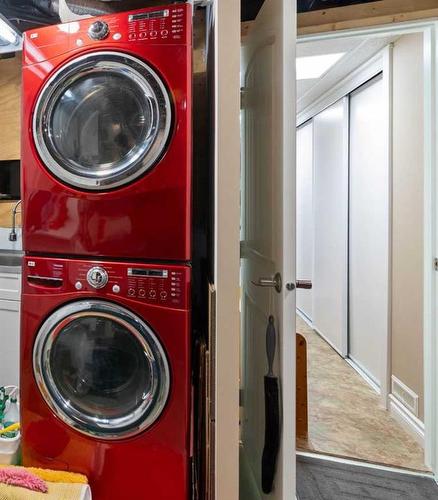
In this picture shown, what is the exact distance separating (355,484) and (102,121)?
2098mm

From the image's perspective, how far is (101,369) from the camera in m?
1.37

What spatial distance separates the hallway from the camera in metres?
1.87

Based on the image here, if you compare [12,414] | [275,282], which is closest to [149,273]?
[275,282]

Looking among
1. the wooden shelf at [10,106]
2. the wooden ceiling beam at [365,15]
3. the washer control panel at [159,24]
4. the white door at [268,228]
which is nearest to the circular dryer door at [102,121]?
the washer control panel at [159,24]

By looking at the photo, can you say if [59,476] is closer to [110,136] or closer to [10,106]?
[110,136]

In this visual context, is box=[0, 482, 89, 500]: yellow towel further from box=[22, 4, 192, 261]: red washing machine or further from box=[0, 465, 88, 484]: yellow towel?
box=[22, 4, 192, 261]: red washing machine

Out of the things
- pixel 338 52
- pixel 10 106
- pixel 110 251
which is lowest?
pixel 110 251

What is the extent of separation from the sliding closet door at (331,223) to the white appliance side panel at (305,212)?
10.2 inches

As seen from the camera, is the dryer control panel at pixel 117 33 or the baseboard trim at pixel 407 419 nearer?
the dryer control panel at pixel 117 33

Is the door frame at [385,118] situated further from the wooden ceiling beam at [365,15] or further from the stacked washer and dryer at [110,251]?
the stacked washer and dryer at [110,251]

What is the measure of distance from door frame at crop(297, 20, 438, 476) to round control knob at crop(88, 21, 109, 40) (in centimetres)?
129

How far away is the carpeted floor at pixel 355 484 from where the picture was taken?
1581 mm

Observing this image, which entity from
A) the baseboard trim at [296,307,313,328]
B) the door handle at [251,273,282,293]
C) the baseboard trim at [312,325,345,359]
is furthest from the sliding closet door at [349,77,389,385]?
the door handle at [251,273,282,293]

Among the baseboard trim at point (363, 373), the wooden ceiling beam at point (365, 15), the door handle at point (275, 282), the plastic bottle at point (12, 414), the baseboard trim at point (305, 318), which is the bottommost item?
the baseboard trim at point (363, 373)
